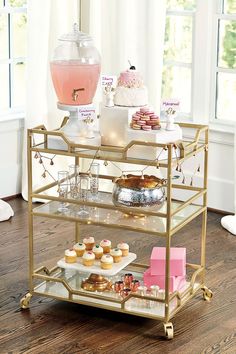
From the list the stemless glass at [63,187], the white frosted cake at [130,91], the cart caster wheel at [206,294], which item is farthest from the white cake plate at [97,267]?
the white frosted cake at [130,91]

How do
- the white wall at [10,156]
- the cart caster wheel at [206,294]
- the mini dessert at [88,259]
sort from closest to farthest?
the mini dessert at [88,259], the cart caster wheel at [206,294], the white wall at [10,156]

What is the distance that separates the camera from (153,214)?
→ 3.14m

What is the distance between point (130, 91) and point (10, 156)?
1.85m

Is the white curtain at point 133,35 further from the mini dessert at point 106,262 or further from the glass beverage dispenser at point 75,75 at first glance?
the mini dessert at point 106,262

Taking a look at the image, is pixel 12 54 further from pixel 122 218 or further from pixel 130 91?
pixel 122 218

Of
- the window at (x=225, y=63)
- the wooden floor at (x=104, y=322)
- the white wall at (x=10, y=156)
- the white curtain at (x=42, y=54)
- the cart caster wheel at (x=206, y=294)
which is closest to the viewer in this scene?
the wooden floor at (x=104, y=322)

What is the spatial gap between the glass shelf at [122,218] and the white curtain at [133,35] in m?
1.49

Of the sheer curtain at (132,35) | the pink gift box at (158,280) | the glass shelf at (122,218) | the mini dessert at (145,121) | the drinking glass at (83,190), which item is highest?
the sheer curtain at (132,35)

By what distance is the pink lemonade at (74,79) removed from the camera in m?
3.35

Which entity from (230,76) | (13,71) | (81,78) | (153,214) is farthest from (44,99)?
(153,214)

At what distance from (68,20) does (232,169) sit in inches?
50.5

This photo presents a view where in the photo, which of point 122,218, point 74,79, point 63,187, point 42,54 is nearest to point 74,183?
point 63,187

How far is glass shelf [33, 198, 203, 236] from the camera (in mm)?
3262

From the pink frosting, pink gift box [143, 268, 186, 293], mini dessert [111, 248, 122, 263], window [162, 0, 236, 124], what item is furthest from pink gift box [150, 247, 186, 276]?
window [162, 0, 236, 124]
